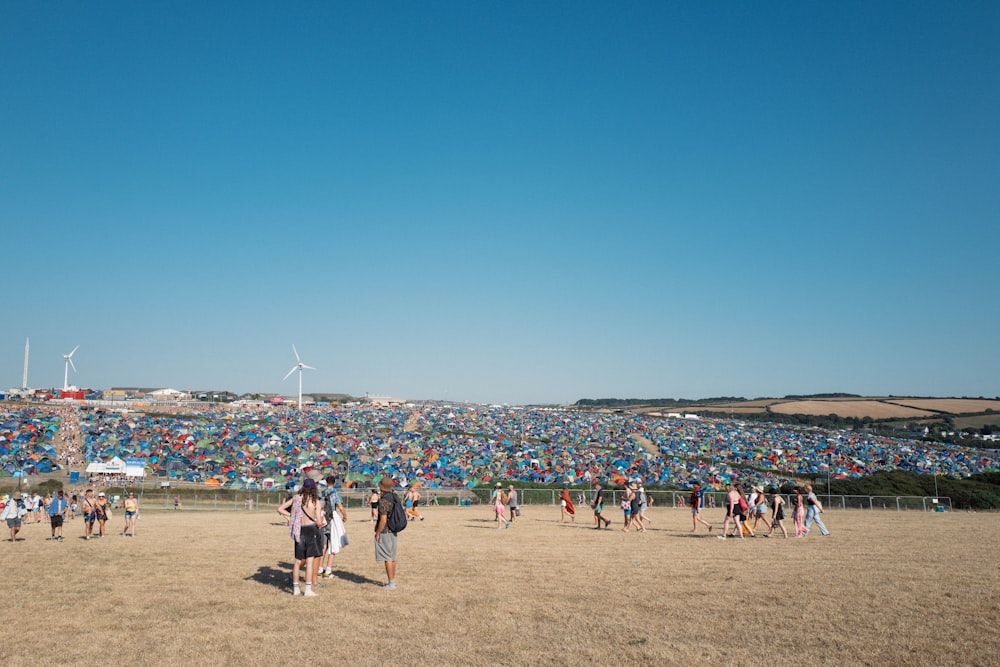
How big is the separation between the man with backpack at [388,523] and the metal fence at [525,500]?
25.9 meters

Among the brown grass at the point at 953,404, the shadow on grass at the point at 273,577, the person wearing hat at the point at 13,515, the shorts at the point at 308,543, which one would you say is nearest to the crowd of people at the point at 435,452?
the person wearing hat at the point at 13,515

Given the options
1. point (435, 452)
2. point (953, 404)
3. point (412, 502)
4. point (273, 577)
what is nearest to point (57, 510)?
point (273, 577)

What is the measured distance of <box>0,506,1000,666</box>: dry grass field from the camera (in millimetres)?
7117

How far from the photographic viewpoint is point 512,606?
30.3 feet

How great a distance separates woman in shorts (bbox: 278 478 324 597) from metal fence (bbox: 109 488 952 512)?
25926 millimetres

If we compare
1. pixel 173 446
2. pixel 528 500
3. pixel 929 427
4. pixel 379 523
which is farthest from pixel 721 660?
pixel 929 427

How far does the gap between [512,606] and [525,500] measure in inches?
1120

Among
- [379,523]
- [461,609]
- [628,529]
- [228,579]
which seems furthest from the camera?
[628,529]

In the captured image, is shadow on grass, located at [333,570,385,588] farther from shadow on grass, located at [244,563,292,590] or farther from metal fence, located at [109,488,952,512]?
metal fence, located at [109,488,952,512]

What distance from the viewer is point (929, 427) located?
5025 inches

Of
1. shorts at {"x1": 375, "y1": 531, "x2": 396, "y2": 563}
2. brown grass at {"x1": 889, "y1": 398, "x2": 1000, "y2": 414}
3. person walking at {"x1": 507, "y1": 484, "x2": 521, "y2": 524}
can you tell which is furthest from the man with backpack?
brown grass at {"x1": 889, "y1": 398, "x2": 1000, "y2": 414}

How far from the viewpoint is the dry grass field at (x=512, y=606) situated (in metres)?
7.12

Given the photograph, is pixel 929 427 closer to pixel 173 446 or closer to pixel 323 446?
pixel 323 446

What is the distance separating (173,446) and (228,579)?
179 ft
